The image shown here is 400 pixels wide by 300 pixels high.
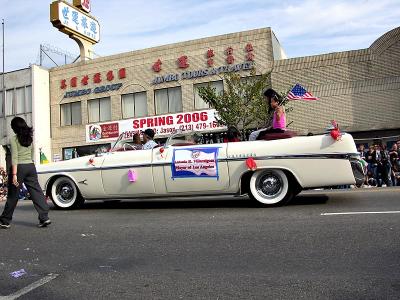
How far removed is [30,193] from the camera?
6680 mm

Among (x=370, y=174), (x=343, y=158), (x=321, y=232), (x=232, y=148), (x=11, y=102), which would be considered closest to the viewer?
(x=321, y=232)

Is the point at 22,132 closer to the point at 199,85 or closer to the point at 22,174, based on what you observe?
the point at 22,174

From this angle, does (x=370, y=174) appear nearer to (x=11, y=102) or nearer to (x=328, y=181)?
(x=328, y=181)

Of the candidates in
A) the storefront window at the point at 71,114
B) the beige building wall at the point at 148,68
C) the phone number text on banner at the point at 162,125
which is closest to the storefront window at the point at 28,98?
the beige building wall at the point at 148,68

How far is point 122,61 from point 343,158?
23.6 meters

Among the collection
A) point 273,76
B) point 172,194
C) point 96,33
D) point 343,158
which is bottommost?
point 172,194

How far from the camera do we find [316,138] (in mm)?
7160

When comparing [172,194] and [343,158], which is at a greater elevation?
[343,158]

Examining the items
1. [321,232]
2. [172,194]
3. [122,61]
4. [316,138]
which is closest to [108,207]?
[172,194]

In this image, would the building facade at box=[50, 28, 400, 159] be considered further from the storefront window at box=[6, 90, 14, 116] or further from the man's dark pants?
the man's dark pants

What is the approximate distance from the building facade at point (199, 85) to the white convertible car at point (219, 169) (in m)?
13.3

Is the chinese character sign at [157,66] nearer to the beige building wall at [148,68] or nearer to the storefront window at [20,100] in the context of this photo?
the beige building wall at [148,68]

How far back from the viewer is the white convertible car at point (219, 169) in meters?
7.05

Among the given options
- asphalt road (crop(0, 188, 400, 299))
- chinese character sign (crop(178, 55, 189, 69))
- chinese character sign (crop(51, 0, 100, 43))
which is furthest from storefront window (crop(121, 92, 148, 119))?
asphalt road (crop(0, 188, 400, 299))
